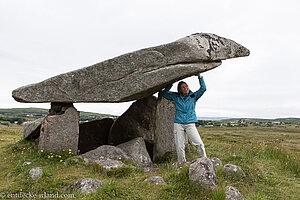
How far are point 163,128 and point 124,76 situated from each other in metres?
3.06

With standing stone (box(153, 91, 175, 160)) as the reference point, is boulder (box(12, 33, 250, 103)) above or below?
above

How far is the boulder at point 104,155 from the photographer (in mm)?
7704

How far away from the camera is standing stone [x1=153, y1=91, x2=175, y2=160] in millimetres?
9359

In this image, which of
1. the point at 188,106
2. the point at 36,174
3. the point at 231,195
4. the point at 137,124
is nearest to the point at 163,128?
the point at 137,124

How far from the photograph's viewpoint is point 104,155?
7906 millimetres

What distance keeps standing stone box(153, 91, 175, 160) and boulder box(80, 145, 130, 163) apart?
175 cm

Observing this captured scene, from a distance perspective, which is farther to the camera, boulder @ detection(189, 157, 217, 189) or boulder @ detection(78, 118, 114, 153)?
boulder @ detection(78, 118, 114, 153)

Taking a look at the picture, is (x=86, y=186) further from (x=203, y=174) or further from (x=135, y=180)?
(x=203, y=174)

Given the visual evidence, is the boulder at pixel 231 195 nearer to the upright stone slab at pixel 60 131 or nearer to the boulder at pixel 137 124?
the boulder at pixel 137 124

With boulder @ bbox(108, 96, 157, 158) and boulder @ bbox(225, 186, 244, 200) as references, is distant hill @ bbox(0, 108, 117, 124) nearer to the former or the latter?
boulder @ bbox(108, 96, 157, 158)

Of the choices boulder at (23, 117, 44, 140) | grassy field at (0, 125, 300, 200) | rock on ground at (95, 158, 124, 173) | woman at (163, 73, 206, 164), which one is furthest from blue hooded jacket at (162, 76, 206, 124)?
boulder at (23, 117, 44, 140)

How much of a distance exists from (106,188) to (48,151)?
4093 millimetres

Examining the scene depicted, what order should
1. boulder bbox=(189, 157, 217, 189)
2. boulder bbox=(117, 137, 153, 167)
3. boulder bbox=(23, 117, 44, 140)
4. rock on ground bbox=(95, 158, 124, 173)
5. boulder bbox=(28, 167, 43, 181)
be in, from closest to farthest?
boulder bbox=(189, 157, 217, 189) → boulder bbox=(28, 167, 43, 181) → rock on ground bbox=(95, 158, 124, 173) → boulder bbox=(117, 137, 153, 167) → boulder bbox=(23, 117, 44, 140)

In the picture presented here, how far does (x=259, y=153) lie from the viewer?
9.72 meters
